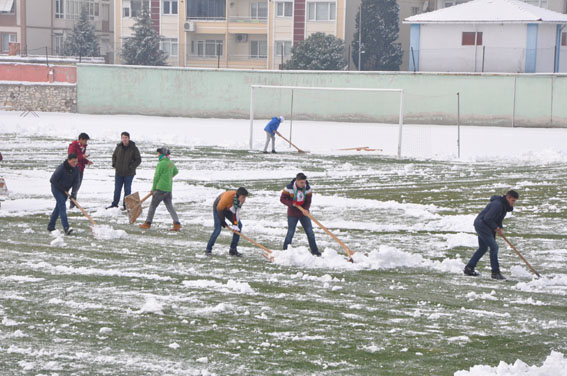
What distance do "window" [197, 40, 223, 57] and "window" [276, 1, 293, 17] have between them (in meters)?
5.42

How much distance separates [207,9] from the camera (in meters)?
60.2

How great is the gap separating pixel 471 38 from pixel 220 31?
889 inches

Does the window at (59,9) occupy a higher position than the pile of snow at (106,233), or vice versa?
the window at (59,9)

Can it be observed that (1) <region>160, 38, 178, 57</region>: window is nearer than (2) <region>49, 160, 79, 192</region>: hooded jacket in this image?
No

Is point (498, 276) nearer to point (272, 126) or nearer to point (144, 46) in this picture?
point (272, 126)

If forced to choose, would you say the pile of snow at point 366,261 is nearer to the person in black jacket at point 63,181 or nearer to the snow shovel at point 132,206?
the snow shovel at point 132,206

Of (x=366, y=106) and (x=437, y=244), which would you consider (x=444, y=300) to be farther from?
(x=366, y=106)

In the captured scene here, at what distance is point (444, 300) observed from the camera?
10562 mm

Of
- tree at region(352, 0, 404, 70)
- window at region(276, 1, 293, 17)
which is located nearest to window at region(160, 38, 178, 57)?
window at region(276, 1, 293, 17)

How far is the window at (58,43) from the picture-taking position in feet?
213

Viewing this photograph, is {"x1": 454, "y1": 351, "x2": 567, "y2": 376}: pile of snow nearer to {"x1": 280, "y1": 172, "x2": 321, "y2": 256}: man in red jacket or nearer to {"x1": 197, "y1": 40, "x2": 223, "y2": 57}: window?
{"x1": 280, "y1": 172, "x2": 321, "y2": 256}: man in red jacket

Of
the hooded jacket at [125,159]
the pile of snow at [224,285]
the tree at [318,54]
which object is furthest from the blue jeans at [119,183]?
the tree at [318,54]

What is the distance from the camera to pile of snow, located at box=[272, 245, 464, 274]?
12.4 m

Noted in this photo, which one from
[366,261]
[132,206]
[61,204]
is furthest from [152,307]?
[132,206]
